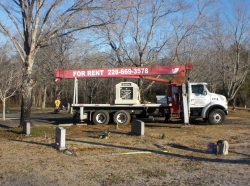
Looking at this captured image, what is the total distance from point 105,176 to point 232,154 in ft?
14.2

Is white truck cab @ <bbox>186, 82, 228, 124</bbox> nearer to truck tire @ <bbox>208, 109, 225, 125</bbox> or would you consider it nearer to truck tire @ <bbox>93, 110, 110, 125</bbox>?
truck tire @ <bbox>208, 109, 225, 125</bbox>

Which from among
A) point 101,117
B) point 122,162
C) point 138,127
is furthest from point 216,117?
point 122,162

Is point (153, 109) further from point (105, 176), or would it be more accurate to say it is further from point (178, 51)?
point (105, 176)

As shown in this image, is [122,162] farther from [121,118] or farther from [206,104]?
[206,104]

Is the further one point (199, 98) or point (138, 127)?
point (199, 98)

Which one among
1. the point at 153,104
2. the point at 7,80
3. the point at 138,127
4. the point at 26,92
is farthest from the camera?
the point at 7,80

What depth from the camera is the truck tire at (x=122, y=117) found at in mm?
18919

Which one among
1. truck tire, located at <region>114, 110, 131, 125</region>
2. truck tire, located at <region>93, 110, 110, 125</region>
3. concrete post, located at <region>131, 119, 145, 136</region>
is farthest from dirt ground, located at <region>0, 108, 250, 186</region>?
truck tire, located at <region>93, 110, 110, 125</region>

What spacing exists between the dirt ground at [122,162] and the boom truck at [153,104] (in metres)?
6.20

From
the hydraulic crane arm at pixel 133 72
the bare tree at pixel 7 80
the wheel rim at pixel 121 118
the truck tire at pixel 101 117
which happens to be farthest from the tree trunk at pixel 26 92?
the bare tree at pixel 7 80

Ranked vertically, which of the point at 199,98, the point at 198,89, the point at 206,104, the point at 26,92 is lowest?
the point at 206,104

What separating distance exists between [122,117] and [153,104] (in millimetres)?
1907

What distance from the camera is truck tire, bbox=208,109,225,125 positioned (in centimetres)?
1902

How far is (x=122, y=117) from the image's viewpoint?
1912 centimetres
